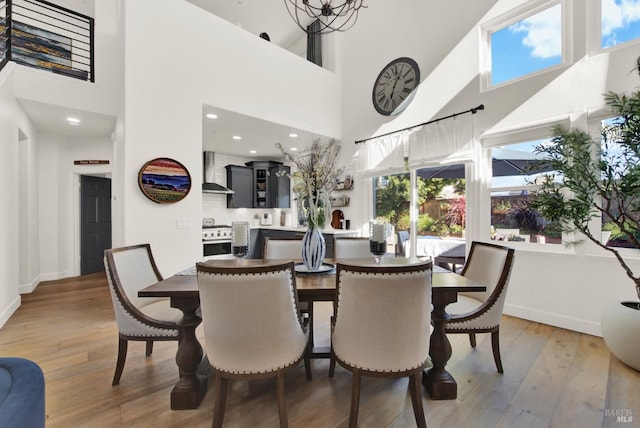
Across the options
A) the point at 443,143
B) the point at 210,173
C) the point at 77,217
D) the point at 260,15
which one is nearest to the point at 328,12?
the point at 443,143

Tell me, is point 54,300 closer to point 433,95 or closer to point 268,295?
point 268,295

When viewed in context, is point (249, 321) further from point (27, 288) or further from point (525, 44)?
point (27, 288)

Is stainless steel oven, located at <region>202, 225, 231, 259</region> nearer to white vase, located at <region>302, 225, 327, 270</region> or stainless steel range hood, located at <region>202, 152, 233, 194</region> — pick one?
stainless steel range hood, located at <region>202, 152, 233, 194</region>

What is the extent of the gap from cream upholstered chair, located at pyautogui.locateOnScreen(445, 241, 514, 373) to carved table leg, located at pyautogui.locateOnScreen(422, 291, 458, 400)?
0.10 metres

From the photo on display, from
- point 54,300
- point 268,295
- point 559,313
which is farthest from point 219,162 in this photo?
point 559,313

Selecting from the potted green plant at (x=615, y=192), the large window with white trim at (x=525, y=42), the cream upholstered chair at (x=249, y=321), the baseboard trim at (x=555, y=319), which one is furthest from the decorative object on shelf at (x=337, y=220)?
the cream upholstered chair at (x=249, y=321)

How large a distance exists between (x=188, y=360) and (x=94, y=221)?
5.34m

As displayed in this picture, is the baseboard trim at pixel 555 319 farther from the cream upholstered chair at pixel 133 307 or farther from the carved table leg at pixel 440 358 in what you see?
the cream upholstered chair at pixel 133 307

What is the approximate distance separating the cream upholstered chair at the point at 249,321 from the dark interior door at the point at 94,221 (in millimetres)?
5506

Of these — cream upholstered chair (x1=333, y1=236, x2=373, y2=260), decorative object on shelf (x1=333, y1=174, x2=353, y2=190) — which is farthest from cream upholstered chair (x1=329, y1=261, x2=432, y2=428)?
decorative object on shelf (x1=333, y1=174, x2=353, y2=190)

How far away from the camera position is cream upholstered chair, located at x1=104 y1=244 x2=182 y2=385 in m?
1.82

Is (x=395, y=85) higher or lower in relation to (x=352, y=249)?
higher

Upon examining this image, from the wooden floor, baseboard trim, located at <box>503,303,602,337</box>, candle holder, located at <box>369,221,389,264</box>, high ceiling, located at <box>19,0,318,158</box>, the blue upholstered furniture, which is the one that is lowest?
the wooden floor

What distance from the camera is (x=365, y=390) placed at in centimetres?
187
